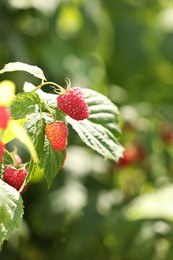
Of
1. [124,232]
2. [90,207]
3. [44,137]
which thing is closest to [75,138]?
[90,207]

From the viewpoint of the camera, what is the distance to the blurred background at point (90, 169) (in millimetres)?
3123

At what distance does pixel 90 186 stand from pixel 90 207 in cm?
24

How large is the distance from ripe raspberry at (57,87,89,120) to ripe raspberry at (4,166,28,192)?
155 mm

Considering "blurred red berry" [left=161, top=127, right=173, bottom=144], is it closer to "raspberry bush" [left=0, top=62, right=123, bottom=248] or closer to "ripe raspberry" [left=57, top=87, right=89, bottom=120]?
"raspberry bush" [left=0, top=62, right=123, bottom=248]

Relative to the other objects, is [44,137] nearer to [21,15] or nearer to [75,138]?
[75,138]

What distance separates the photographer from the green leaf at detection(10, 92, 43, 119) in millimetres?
1495

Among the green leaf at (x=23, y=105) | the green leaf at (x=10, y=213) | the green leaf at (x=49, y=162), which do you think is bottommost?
the green leaf at (x=10, y=213)

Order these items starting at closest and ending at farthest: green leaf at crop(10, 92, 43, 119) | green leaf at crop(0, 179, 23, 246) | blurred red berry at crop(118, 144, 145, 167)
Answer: green leaf at crop(0, 179, 23, 246)
green leaf at crop(10, 92, 43, 119)
blurred red berry at crop(118, 144, 145, 167)

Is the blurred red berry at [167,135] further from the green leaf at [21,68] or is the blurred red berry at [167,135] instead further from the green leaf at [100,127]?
the green leaf at [21,68]

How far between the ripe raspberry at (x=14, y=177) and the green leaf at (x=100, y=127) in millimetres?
167

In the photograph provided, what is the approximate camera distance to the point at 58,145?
150cm

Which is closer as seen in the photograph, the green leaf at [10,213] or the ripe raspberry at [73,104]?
the green leaf at [10,213]

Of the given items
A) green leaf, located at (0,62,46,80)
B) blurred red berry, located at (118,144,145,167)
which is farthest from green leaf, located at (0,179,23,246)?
blurred red berry, located at (118,144,145,167)

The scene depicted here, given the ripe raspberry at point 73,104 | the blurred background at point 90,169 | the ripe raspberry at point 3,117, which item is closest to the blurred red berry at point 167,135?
the blurred background at point 90,169
